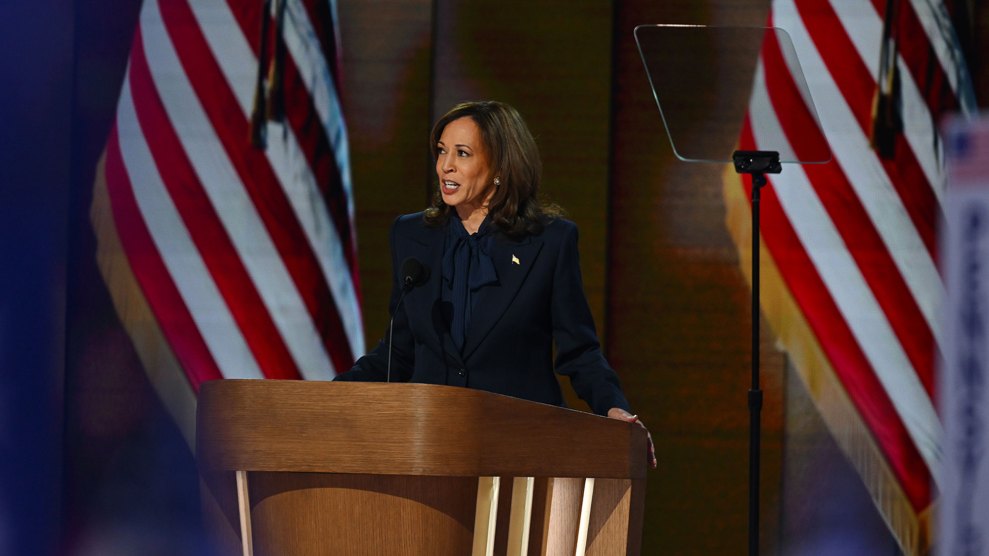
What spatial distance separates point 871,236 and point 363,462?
2630 mm

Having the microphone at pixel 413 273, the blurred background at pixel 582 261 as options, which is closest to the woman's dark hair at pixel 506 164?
the microphone at pixel 413 273

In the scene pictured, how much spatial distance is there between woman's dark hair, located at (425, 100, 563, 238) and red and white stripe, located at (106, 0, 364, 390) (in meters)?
1.57

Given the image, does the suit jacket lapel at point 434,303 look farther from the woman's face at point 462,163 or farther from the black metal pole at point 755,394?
the black metal pole at point 755,394

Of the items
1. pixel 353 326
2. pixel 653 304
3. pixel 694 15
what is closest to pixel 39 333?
pixel 353 326

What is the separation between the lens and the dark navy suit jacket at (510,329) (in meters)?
2.24

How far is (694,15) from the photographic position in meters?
3.87

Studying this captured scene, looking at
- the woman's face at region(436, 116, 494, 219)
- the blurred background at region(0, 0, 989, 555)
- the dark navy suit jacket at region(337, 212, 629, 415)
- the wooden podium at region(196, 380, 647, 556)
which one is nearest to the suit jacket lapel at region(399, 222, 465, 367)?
the dark navy suit jacket at region(337, 212, 629, 415)

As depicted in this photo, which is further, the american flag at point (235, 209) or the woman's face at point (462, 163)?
Result: the american flag at point (235, 209)

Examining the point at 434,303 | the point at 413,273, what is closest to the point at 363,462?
the point at 413,273

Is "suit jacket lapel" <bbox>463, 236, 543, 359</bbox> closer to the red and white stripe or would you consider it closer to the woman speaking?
the woman speaking

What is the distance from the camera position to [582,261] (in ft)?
12.5

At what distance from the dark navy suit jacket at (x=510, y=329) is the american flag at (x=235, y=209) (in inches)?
59.7

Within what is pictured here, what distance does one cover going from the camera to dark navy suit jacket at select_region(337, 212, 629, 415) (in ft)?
7.34

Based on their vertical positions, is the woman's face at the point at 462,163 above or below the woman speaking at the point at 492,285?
above
